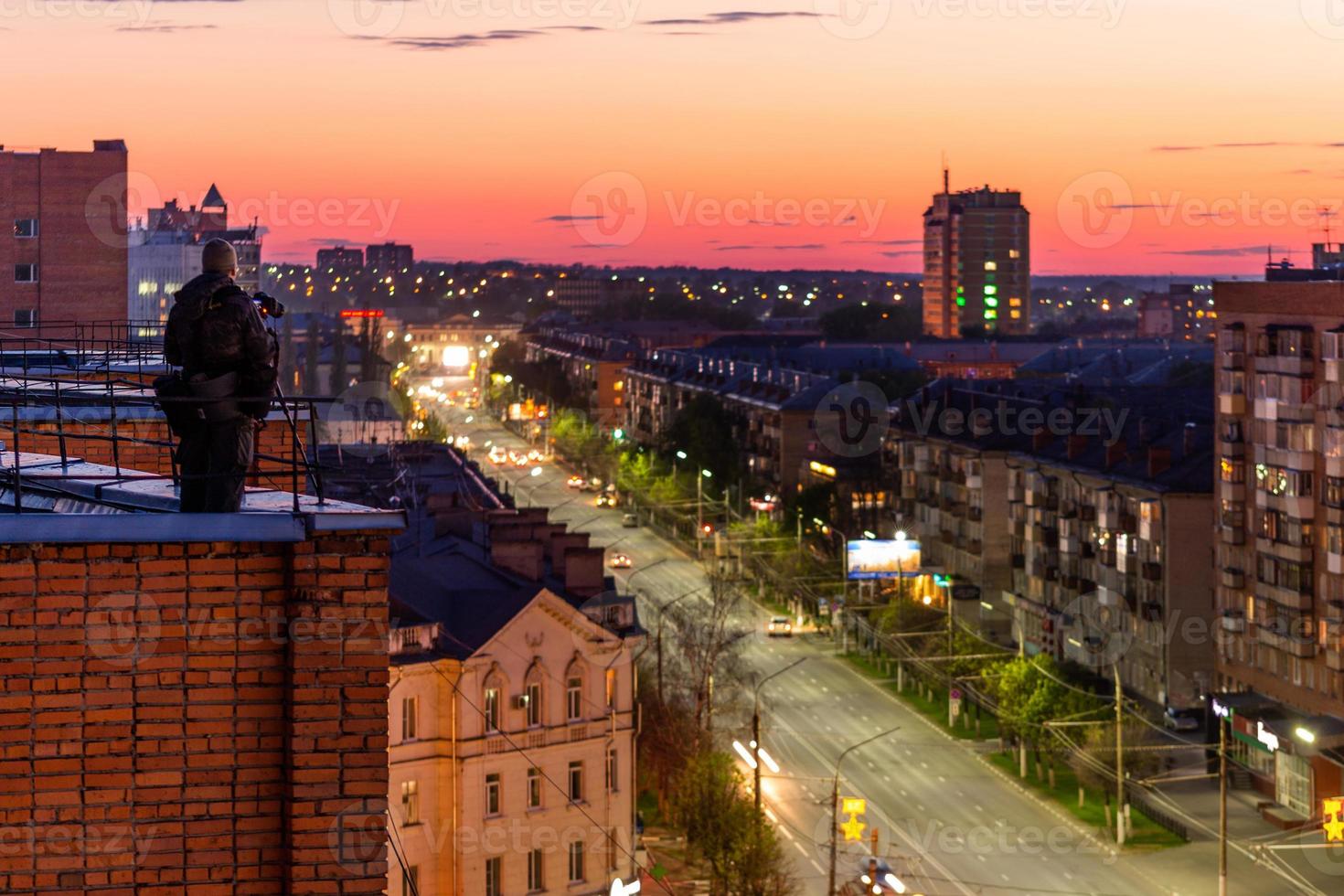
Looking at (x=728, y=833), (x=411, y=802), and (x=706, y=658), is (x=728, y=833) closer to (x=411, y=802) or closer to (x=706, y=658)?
(x=411, y=802)

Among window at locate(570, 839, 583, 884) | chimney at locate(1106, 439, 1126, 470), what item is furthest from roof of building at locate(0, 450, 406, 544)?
chimney at locate(1106, 439, 1126, 470)

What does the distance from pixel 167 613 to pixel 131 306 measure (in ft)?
221

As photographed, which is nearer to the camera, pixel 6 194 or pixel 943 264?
pixel 6 194

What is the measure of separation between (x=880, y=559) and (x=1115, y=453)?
7309 mm

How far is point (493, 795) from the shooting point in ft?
83.1

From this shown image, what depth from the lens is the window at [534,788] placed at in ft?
84.2

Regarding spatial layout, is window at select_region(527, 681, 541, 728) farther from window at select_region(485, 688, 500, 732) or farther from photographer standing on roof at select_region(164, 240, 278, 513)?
photographer standing on roof at select_region(164, 240, 278, 513)

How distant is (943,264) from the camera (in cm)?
19050

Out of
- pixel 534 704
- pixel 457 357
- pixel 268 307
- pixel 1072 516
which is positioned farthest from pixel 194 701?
pixel 457 357

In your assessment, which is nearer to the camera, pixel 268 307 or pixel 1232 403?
pixel 268 307

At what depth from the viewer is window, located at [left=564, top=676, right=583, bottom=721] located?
87.3 ft

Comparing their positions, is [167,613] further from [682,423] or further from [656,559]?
[682,423]

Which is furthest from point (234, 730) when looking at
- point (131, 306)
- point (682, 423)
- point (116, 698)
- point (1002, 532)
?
point (682, 423)

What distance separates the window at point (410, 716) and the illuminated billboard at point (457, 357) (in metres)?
161
